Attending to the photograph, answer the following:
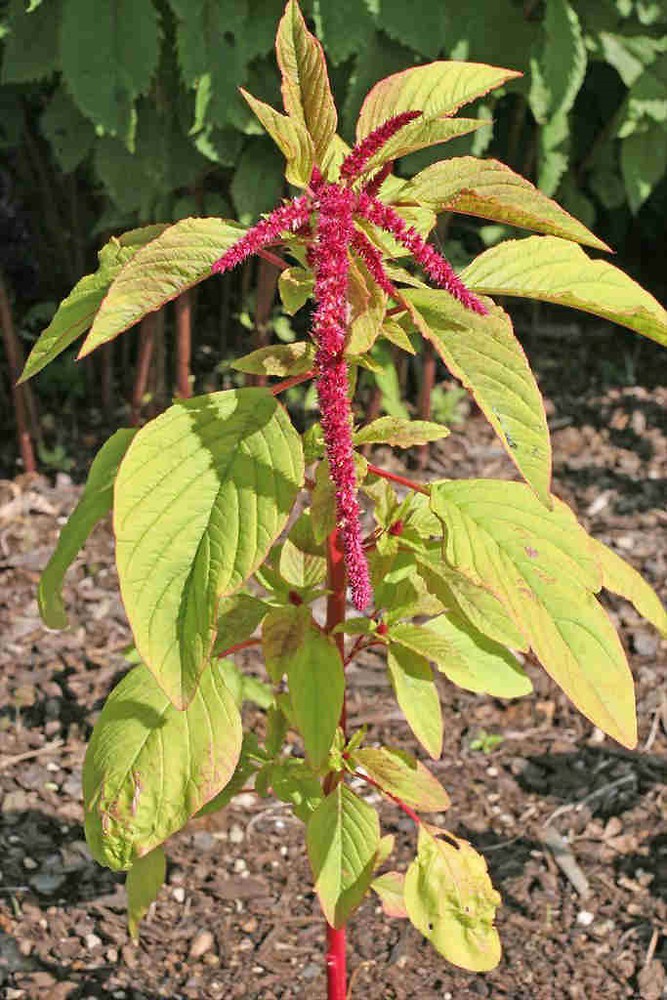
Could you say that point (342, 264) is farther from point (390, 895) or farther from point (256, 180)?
point (256, 180)

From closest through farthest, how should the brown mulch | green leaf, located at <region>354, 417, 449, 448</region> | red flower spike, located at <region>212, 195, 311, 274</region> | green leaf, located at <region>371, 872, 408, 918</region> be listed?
red flower spike, located at <region>212, 195, 311, 274</region> < green leaf, located at <region>354, 417, 449, 448</region> < green leaf, located at <region>371, 872, 408, 918</region> < the brown mulch

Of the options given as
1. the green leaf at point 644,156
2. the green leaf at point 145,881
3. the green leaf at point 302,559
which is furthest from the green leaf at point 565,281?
the green leaf at point 644,156

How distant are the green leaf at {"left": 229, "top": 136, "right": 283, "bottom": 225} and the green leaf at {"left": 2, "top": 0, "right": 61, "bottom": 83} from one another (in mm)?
490

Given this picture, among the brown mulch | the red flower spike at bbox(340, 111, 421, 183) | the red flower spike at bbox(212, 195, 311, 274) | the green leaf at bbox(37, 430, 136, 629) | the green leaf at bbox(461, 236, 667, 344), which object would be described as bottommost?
the brown mulch

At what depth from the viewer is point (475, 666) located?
1.58 meters

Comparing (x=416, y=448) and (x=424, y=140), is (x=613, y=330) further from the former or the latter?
(x=424, y=140)

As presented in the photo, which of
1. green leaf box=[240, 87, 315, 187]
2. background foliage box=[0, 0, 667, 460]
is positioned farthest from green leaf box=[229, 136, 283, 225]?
green leaf box=[240, 87, 315, 187]

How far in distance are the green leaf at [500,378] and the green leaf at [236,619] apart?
46cm

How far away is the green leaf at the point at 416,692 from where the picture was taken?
1479mm

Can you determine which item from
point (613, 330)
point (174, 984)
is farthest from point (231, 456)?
point (613, 330)

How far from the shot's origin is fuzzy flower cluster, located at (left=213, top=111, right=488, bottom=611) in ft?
3.34

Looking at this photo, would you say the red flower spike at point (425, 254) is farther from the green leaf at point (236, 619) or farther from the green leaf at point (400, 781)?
the green leaf at point (400, 781)

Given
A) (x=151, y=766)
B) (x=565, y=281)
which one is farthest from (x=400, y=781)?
(x=565, y=281)

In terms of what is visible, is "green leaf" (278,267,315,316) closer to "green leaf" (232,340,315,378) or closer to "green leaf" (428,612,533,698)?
"green leaf" (232,340,315,378)
